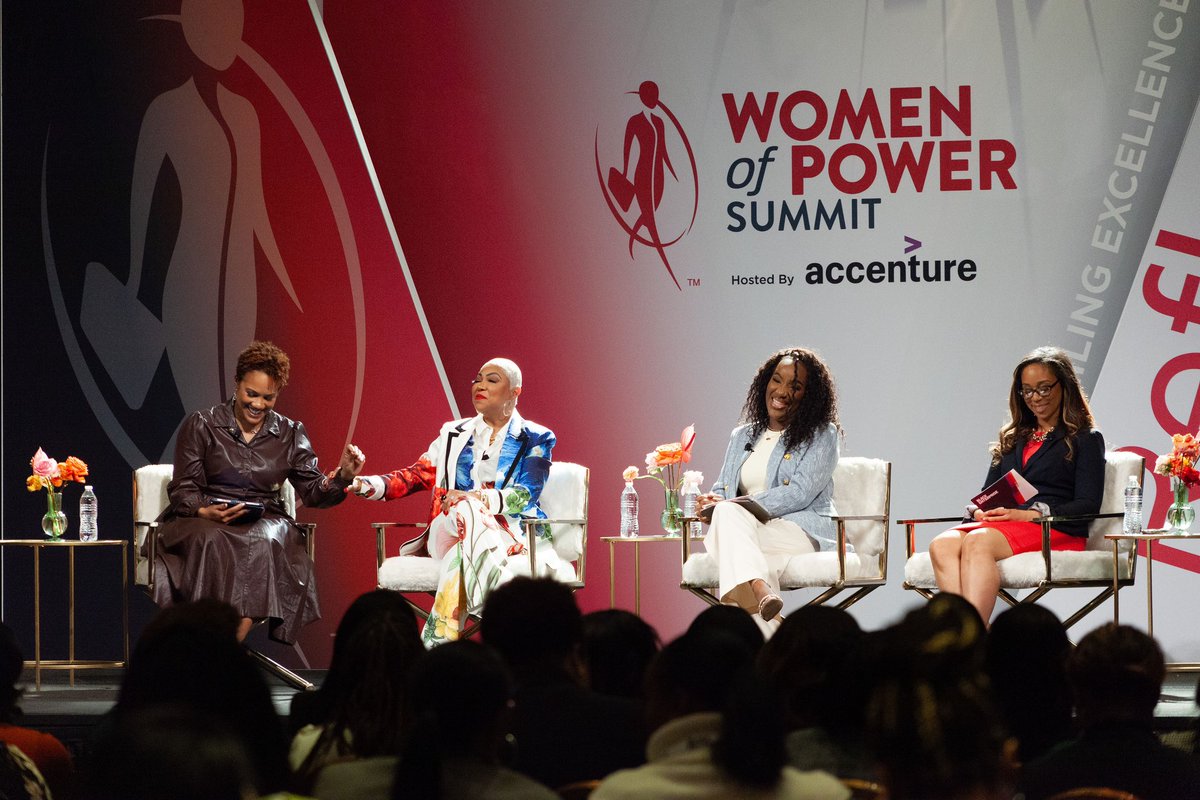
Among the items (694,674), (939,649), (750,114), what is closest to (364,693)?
(694,674)

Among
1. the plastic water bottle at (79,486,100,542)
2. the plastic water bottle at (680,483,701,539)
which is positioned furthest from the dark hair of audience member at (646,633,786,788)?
the plastic water bottle at (79,486,100,542)

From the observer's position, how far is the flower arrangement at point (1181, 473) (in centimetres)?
556

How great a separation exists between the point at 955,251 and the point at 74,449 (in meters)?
4.21

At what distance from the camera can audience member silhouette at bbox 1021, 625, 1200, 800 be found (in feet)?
7.29

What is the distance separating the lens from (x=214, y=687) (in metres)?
2.26

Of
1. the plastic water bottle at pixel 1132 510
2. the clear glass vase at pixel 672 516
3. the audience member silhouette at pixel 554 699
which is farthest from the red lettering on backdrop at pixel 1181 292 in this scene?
the audience member silhouette at pixel 554 699

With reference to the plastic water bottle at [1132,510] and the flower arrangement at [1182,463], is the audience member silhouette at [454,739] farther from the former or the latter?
the flower arrangement at [1182,463]

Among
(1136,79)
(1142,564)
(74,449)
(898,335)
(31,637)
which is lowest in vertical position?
(31,637)

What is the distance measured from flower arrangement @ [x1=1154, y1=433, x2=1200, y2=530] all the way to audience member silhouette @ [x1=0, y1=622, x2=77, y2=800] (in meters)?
4.20

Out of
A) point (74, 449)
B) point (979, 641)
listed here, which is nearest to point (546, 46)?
point (74, 449)

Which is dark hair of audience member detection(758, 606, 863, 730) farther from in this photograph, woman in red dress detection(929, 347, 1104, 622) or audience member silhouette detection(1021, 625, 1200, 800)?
woman in red dress detection(929, 347, 1104, 622)

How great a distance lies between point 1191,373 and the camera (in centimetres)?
651

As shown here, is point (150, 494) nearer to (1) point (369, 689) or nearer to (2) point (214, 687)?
(1) point (369, 689)

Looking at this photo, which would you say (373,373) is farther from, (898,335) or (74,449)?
(898,335)
